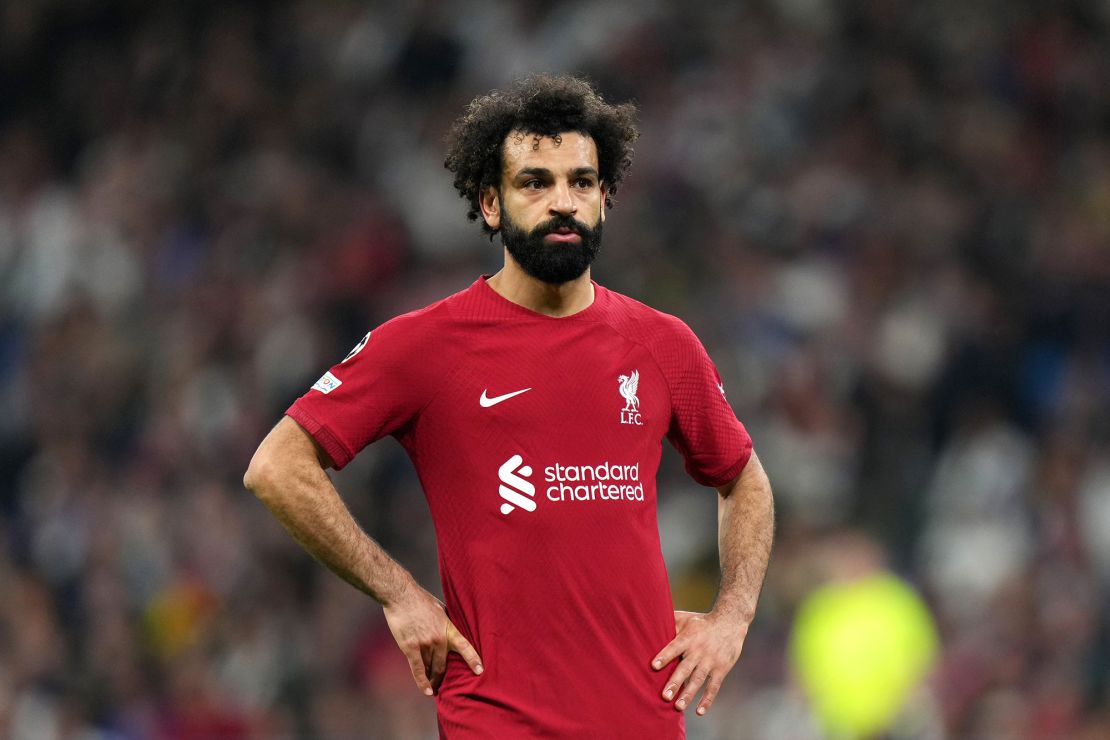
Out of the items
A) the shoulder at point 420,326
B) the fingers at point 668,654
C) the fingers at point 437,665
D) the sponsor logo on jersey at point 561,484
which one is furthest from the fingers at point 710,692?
the shoulder at point 420,326

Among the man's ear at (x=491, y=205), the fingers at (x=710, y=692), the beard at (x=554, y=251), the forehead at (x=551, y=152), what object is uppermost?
the forehead at (x=551, y=152)

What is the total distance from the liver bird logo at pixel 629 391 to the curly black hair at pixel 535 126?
514 mm

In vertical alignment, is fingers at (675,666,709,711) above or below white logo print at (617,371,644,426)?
below

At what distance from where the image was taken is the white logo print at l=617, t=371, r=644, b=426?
431 cm

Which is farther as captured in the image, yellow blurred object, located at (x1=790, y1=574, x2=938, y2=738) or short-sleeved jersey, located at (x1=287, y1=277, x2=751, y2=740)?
yellow blurred object, located at (x1=790, y1=574, x2=938, y2=738)

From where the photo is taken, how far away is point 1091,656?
324 inches

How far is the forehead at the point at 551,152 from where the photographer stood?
14.0ft

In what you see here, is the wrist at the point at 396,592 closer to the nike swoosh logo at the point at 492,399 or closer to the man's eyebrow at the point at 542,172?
the nike swoosh logo at the point at 492,399

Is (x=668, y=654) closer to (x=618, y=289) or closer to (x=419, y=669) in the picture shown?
(x=419, y=669)

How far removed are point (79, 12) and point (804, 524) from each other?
8.18 metres

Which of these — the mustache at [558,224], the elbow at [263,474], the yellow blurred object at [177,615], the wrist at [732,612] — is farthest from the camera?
the yellow blurred object at [177,615]

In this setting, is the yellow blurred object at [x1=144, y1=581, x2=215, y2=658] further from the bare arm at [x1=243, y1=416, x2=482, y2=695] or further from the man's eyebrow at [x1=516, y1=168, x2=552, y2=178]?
the man's eyebrow at [x1=516, y1=168, x2=552, y2=178]

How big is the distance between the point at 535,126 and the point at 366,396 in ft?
2.57

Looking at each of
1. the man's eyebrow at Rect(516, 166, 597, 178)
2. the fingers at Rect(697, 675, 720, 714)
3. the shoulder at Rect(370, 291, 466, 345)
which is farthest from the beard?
the fingers at Rect(697, 675, 720, 714)
